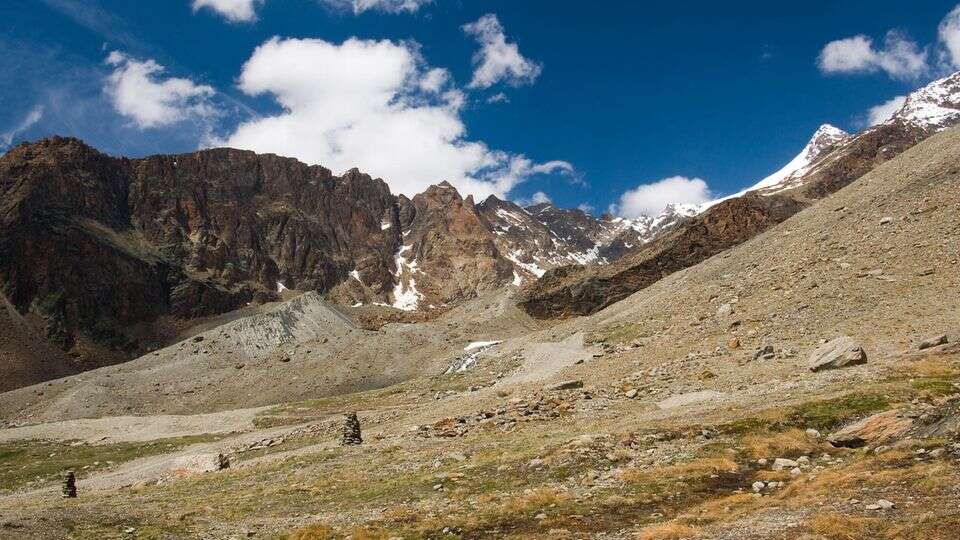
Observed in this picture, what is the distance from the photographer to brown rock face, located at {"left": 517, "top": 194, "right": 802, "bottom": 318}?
498ft

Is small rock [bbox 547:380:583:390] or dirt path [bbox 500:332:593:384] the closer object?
small rock [bbox 547:380:583:390]

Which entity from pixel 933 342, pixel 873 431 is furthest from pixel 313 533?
pixel 933 342

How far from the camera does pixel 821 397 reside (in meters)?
25.8

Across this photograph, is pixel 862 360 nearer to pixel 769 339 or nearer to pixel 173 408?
pixel 769 339

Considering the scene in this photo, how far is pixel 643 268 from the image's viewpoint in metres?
156

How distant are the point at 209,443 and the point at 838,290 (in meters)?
58.8

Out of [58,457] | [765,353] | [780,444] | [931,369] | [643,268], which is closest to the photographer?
[780,444]

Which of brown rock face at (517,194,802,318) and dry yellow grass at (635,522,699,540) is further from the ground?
brown rock face at (517,194,802,318)

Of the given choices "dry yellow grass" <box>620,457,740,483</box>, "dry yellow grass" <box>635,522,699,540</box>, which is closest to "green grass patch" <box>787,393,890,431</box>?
"dry yellow grass" <box>620,457,740,483</box>

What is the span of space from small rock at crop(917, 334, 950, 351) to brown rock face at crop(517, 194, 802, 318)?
11573 cm

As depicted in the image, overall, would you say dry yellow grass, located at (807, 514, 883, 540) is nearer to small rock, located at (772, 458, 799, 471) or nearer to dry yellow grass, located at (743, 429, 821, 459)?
small rock, located at (772, 458, 799, 471)

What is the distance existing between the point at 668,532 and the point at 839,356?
21.9m

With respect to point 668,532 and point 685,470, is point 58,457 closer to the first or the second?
point 685,470

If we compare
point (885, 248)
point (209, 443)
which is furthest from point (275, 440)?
point (885, 248)
